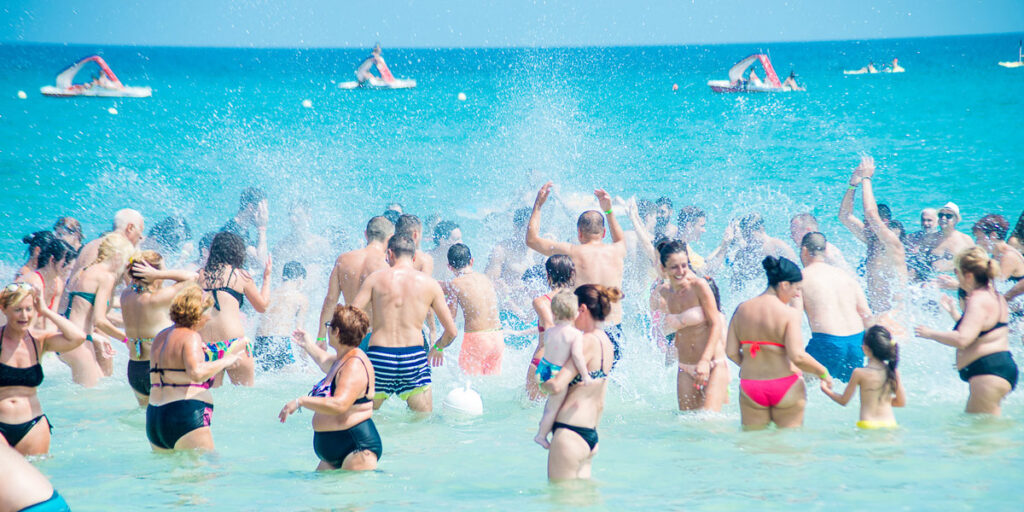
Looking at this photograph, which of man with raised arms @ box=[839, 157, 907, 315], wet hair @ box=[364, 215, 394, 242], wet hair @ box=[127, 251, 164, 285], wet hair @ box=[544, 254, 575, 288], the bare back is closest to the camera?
wet hair @ box=[127, 251, 164, 285]

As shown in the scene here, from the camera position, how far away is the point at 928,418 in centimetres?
677

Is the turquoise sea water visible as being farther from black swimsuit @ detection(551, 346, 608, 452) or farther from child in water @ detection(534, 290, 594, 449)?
child in water @ detection(534, 290, 594, 449)

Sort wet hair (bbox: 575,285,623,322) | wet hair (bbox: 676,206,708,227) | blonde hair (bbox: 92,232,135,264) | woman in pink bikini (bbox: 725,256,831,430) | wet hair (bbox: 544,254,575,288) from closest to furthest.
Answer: wet hair (bbox: 575,285,623,322) → woman in pink bikini (bbox: 725,256,831,430) → wet hair (bbox: 544,254,575,288) → blonde hair (bbox: 92,232,135,264) → wet hair (bbox: 676,206,708,227)

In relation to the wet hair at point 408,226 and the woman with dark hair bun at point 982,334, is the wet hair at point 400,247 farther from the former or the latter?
the woman with dark hair bun at point 982,334

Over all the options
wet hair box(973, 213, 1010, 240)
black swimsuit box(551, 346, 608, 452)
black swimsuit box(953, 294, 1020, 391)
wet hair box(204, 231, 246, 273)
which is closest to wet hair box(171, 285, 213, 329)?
wet hair box(204, 231, 246, 273)

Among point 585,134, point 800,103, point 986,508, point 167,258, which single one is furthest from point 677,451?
point 800,103

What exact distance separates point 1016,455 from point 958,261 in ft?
4.38

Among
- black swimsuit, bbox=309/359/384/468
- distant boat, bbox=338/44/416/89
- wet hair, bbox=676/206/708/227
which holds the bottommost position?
black swimsuit, bbox=309/359/384/468

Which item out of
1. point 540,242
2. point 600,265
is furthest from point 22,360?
point 600,265

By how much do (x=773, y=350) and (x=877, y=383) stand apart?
0.72 meters

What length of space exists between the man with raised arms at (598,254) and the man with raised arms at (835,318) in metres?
1.41

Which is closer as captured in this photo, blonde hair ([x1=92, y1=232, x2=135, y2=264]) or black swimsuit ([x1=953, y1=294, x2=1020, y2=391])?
black swimsuit ([x1=953, y1=294, x2=1020, y2=391])

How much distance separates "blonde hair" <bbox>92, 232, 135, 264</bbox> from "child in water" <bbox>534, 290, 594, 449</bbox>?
3.90 m

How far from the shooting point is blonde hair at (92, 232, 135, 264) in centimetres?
703
